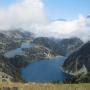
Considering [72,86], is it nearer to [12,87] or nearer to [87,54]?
[12,87]

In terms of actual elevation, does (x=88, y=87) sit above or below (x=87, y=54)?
below

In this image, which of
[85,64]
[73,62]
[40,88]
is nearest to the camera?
[40,88]

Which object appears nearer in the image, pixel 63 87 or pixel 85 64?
pixel 63 87

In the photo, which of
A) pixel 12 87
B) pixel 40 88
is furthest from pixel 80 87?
pixel 12 87

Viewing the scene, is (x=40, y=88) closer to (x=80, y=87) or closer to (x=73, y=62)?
(x=80, y=87)

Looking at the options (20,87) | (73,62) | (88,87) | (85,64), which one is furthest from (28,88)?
(73,62)

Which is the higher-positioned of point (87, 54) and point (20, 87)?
point (87, 54)

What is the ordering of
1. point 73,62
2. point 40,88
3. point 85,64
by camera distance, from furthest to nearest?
point 73,62 → point 85,64 → point 40,88

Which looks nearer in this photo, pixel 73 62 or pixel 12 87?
pixel 12 87
